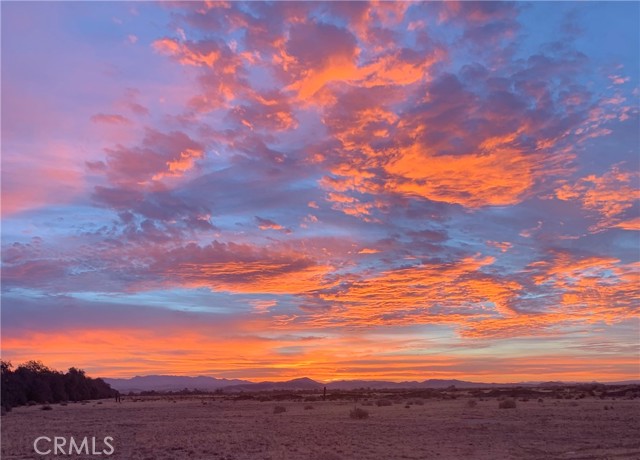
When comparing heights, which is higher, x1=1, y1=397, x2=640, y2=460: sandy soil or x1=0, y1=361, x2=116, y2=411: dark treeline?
x1=0, y1=361, x2=116, y2=411: dark treeline

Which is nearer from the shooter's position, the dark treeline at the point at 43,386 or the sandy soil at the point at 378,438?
Result: the sandy soil at the point at 378,438

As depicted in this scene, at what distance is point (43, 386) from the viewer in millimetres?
83688

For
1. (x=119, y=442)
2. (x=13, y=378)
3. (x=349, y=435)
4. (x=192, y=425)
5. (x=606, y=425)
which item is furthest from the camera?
(x=13, y=378)

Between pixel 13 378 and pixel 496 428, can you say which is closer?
pixel 496 428

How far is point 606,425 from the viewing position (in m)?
33.1

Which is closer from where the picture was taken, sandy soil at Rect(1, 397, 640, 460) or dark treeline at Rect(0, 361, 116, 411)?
sandy soil at Rect(1, 397, 640, 460)

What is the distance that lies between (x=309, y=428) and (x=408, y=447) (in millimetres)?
11166

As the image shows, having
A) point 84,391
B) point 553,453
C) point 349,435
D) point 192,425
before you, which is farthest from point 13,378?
point 553,453

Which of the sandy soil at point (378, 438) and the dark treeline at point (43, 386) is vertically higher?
the dark treeline at point (43, 386)

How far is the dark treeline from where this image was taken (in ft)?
244

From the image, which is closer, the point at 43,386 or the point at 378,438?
the point at 378,438

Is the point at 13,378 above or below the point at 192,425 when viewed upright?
above

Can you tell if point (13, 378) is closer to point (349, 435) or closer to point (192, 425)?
point (192, 425)

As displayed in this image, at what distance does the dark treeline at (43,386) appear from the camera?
244 ft
